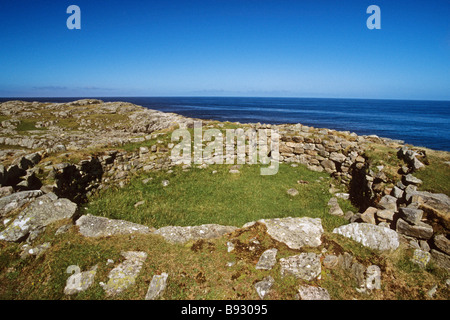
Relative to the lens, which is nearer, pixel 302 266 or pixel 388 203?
pixel 302 266

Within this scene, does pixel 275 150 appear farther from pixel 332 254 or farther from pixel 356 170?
pixel 332 254

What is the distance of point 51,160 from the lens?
503 inches

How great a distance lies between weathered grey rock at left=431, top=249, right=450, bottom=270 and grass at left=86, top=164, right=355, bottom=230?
11.4 feet

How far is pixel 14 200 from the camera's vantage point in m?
8.43

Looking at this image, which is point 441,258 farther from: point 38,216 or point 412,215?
point 38,216

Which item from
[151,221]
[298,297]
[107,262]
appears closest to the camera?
[298,297]

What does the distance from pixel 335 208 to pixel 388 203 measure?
246cm

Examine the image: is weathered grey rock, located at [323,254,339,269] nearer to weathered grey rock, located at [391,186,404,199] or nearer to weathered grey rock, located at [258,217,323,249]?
weathered grey rock, located at [258,217,323,249]

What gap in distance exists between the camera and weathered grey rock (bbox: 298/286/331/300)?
589 centimetres

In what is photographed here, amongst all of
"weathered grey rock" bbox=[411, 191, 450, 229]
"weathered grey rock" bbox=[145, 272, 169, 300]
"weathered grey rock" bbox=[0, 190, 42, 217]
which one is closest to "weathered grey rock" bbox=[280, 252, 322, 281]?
"weathered grey rock" bbox=[145, 272, 169, 300]

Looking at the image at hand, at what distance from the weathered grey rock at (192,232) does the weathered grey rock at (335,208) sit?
6.12m

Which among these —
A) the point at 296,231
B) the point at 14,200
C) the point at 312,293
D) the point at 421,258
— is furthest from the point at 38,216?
the point at 421,258
